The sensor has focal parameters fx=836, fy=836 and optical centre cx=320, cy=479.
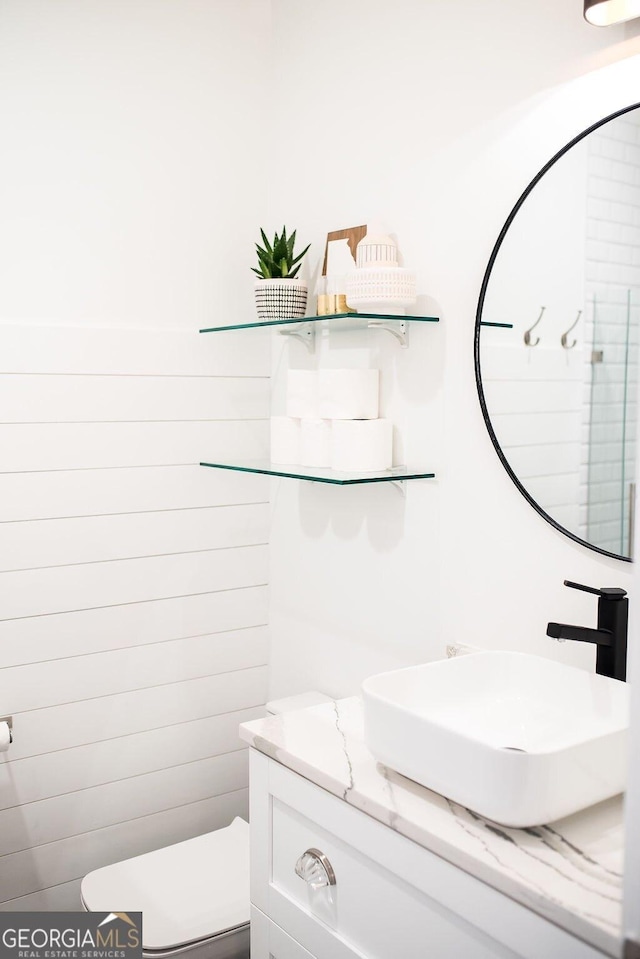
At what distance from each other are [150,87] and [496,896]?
6.19 ft

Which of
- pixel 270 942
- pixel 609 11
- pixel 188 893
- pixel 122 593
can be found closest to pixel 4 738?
pixel 122 593

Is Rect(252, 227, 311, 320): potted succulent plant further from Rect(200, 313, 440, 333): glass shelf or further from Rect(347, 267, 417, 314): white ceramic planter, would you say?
Rect(347, 267, 417, 314): white ceramic planter

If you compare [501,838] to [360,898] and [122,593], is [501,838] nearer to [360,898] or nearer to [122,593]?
[360,898]

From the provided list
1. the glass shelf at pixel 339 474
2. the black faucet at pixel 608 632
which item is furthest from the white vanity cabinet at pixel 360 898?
the glass shelf at pixel 339 474

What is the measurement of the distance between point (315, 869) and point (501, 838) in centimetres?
37

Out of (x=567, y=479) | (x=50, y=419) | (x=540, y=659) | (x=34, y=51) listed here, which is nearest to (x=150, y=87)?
(x=34, y=51)

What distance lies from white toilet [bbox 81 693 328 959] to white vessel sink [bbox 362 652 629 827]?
0.69 m

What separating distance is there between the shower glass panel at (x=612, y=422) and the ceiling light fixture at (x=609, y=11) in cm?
41

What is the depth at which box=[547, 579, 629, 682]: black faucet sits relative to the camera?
1339mm

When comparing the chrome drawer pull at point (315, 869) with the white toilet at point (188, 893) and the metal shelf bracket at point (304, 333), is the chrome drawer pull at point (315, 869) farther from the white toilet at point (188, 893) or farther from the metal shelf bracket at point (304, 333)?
the metal shelf bracket at point (304, 333)

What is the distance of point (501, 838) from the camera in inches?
43.9

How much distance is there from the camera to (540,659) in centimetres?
145

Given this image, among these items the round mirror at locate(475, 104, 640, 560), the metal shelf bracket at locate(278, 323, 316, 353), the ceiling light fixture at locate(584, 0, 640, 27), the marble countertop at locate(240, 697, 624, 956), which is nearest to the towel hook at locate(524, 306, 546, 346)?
the round mirror at locate(475, 104, 640, 560)

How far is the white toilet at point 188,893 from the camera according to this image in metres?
1.72
